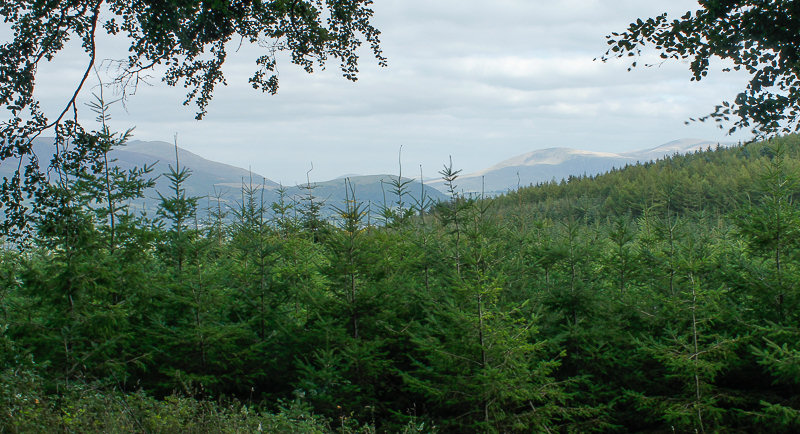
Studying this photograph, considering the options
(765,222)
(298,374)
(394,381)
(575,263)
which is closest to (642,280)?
(575,263)

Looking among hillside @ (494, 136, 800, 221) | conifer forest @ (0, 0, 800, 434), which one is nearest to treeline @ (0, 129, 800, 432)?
conifer forest @ (0, 0, 800, 434)

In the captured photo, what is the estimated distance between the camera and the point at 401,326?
9547mm

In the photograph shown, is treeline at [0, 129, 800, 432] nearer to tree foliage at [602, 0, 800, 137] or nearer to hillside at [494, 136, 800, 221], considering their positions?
tree foliage at [602, 0, 800, 137]

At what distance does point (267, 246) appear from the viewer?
413 inches

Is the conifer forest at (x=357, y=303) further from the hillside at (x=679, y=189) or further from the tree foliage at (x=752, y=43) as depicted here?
the hillside at (x=679, y=189)

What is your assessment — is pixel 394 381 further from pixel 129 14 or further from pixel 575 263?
pixel 129 14

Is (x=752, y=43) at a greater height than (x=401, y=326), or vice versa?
(x=752, y=43)

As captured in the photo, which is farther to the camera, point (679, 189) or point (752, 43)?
point (679, 189)

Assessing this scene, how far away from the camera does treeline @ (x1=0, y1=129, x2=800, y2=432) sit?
7.70m

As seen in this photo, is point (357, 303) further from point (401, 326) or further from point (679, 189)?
point (679, 189)

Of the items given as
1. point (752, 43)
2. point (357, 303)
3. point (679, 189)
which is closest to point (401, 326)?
point (357, 303)

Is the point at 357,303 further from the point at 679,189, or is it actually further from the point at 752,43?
the point at 679,189

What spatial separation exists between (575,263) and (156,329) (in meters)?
7.11

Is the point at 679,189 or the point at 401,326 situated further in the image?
the point at 679,189
